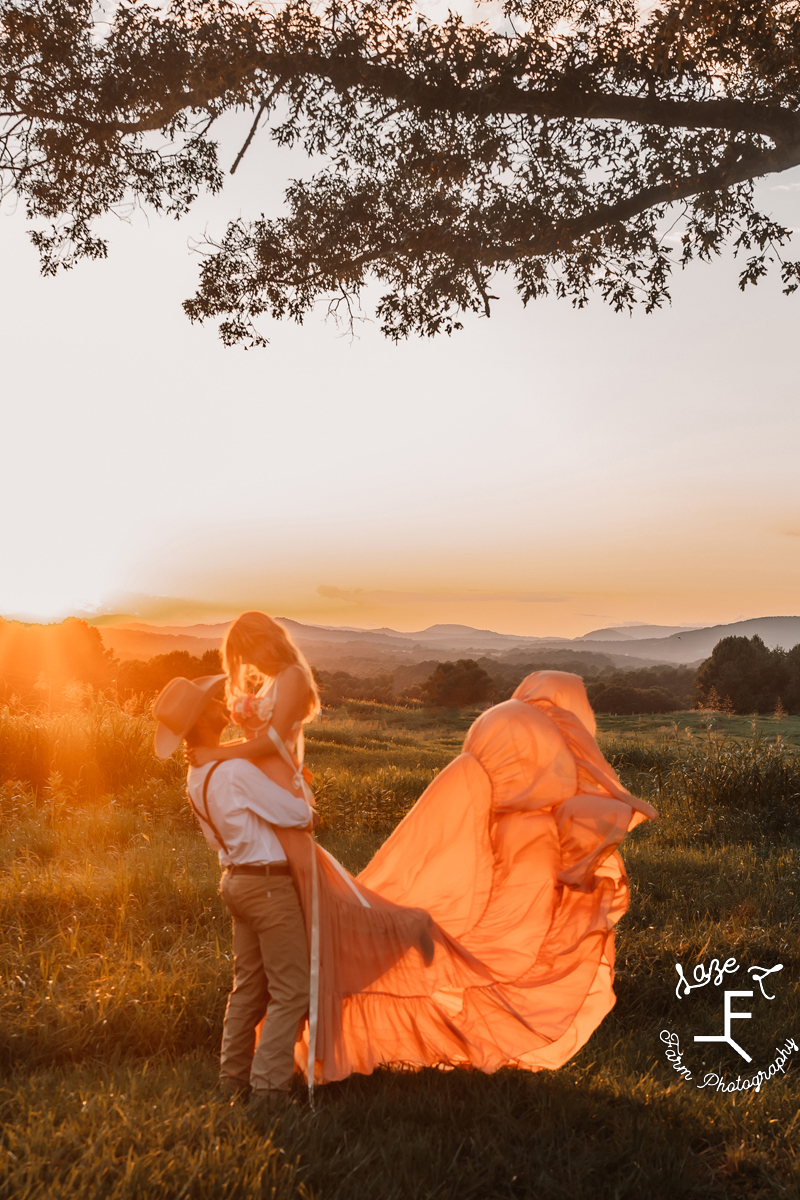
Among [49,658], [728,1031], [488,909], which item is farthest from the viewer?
[49,658]

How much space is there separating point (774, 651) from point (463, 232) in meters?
38.7

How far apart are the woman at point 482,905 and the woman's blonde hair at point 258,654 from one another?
15 millimetres

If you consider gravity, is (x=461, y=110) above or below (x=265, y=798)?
above

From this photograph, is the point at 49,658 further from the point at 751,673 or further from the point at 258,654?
the point at 751,673

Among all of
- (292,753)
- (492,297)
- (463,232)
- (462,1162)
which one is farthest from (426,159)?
(462,1162)

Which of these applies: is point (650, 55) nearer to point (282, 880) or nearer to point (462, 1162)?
point (282, 880)

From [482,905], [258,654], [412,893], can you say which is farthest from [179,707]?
[482,905]

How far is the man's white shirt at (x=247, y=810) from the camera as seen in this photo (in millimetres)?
3982

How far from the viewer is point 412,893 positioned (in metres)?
4.67

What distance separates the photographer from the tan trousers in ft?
12.8

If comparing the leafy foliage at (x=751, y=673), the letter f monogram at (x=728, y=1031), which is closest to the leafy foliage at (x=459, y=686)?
the leafy foliage at (x=751, y=673)

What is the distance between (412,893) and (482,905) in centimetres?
37

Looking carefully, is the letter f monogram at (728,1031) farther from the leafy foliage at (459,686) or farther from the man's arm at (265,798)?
the leafy foliage at (459,686)

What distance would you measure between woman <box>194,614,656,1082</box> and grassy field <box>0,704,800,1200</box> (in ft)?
0.75
